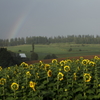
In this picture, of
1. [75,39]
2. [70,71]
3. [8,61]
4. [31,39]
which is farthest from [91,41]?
[70,71]

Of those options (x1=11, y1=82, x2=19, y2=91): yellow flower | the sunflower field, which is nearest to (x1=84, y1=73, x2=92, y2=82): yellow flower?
the sunflower field

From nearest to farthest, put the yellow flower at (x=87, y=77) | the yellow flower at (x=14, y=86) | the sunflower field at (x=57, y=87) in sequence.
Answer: the sunflower field at (x=57, y=87) < the yellow flower at (x=87, y=77) < the yellow flower at (x=14, y=86)

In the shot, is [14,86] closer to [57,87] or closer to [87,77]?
[57,87]

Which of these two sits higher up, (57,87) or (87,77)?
(87,77)

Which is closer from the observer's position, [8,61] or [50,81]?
[50,81]

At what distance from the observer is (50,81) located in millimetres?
6441

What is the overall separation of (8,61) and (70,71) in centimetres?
1036

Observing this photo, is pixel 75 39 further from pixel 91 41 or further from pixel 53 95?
pixel 53 95

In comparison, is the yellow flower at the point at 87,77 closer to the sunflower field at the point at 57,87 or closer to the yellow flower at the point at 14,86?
the sunflower field at the point at 57,87

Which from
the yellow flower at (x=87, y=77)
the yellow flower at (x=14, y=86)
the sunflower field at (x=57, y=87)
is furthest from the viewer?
the yellow flower at (x=14, y=86)

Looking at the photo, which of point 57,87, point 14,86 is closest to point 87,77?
point 57,87

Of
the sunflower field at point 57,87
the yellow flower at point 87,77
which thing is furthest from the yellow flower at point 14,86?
the yellow flower at point 87,77

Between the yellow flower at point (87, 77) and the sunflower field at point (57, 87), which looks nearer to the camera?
the sunflower field at point (57, 87)

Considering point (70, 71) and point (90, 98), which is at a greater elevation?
point (70, 71)
